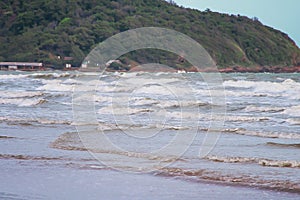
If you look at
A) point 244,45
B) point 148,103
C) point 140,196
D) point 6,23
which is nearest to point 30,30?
point 6,23

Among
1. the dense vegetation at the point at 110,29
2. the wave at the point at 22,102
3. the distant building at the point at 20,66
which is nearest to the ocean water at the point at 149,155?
the wave at the point at 22,102

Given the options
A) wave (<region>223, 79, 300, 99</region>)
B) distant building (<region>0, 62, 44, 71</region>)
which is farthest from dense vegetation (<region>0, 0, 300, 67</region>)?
wave (<region>223, 79, 300, 99</region>)

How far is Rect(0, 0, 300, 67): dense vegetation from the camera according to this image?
90.9 meters

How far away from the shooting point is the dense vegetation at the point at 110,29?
9094 cm

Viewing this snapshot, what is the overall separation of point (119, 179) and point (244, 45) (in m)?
93.4

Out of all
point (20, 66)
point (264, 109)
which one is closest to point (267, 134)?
point (264, 109)

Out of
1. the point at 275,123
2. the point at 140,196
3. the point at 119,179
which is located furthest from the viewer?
the point at 275,123

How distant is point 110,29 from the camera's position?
97.2m

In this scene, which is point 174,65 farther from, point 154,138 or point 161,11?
point 154,138

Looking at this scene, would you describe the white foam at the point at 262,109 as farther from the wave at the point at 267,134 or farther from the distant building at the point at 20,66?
the distant building at the point at 20,66

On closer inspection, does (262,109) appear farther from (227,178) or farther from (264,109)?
(227,178)

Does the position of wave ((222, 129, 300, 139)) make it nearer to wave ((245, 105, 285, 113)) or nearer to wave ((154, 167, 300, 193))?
wave ((154, 167, 300, 193))

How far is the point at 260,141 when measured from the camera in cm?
1130

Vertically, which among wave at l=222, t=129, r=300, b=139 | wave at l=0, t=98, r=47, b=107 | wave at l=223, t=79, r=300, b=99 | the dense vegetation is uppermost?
the dense vegetation
